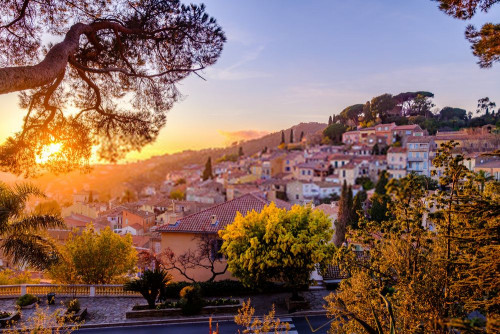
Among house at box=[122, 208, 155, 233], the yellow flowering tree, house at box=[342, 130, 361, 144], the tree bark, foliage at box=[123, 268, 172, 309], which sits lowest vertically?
house at box=[122, 208, 155, 233]

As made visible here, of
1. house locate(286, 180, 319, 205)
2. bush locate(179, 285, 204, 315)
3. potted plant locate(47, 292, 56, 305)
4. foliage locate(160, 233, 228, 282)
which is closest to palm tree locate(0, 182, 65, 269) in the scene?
potted plant locate(47, 292, 56, 305)

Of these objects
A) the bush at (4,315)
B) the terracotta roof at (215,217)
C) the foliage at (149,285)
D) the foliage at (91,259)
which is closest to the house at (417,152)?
the terracotta roof at (215,217)

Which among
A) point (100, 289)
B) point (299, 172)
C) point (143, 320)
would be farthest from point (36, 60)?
point (299, 172)

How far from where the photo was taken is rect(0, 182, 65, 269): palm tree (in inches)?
389

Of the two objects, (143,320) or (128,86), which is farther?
(143,320)

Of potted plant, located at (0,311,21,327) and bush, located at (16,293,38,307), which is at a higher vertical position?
potted plant, located at (0,311,21,327)

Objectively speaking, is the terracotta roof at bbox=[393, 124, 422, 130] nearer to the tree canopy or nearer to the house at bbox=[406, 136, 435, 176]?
the house at bbox=[406, 136, 435, 176]

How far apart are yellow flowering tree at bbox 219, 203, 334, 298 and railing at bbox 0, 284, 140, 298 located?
4.93m

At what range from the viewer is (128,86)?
6.55 meters

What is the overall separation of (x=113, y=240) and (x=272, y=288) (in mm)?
7453

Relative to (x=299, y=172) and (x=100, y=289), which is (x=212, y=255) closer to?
(x=100, y=289)

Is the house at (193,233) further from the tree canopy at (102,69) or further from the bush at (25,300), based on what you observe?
the tree canopy at (102,69)

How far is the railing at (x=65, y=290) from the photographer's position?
14.3 metres

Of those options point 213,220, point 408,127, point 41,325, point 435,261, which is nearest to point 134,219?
point 213,220
